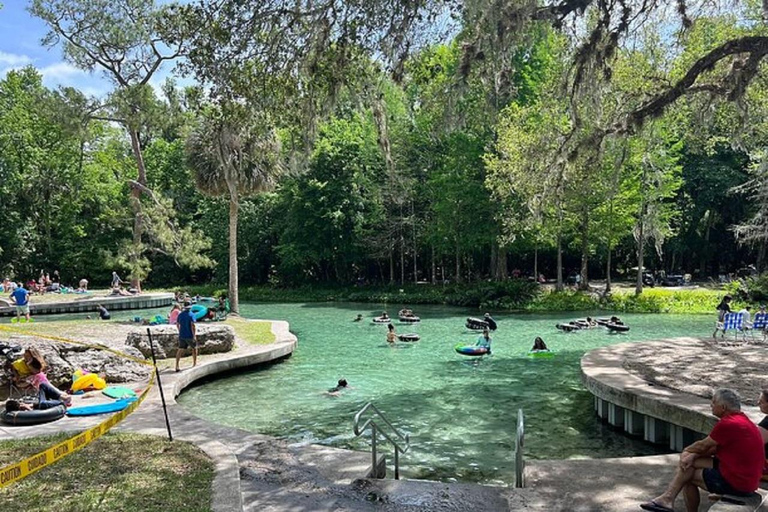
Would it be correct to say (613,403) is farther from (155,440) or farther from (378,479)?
(155,440)

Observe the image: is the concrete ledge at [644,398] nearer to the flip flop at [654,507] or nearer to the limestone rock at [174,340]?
the flip flop at [654,507]

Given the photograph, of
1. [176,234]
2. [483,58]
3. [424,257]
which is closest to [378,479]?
[483,58]

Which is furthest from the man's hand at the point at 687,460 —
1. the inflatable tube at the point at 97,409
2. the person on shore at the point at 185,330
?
the person on shore at the point at 185,330

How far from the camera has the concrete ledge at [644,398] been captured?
8.73 m

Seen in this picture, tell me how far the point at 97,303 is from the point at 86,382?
21.6 metres

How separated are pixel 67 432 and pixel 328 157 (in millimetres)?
33326

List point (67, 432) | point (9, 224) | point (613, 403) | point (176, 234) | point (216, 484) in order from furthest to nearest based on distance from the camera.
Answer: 1. point (9, 224)
2. point (176, 234)
3. point (613, 403)
4. point (67, 432)
5. point (216, 484)

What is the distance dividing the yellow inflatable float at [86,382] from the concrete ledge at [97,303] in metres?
17.2

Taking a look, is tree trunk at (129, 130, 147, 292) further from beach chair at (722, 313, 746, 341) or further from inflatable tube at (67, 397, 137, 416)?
beach chair at (722, 313, 746, 341)

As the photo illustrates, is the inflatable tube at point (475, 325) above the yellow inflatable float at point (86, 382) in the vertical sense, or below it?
below

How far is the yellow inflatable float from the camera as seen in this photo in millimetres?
11484

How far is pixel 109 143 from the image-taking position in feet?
181

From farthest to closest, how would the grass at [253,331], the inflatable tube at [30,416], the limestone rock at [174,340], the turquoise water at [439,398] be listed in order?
1. the grass at [253,331]
2. the limestone rock at [174,340]
3. the turquoise water at [439,398]
4. the inflatable tube at [30,416]

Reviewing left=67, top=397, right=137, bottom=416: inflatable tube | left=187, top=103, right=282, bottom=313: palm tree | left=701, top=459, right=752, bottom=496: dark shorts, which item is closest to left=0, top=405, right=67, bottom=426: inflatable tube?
left=67, top=397, right=137, bottom=416: inflatable tube
